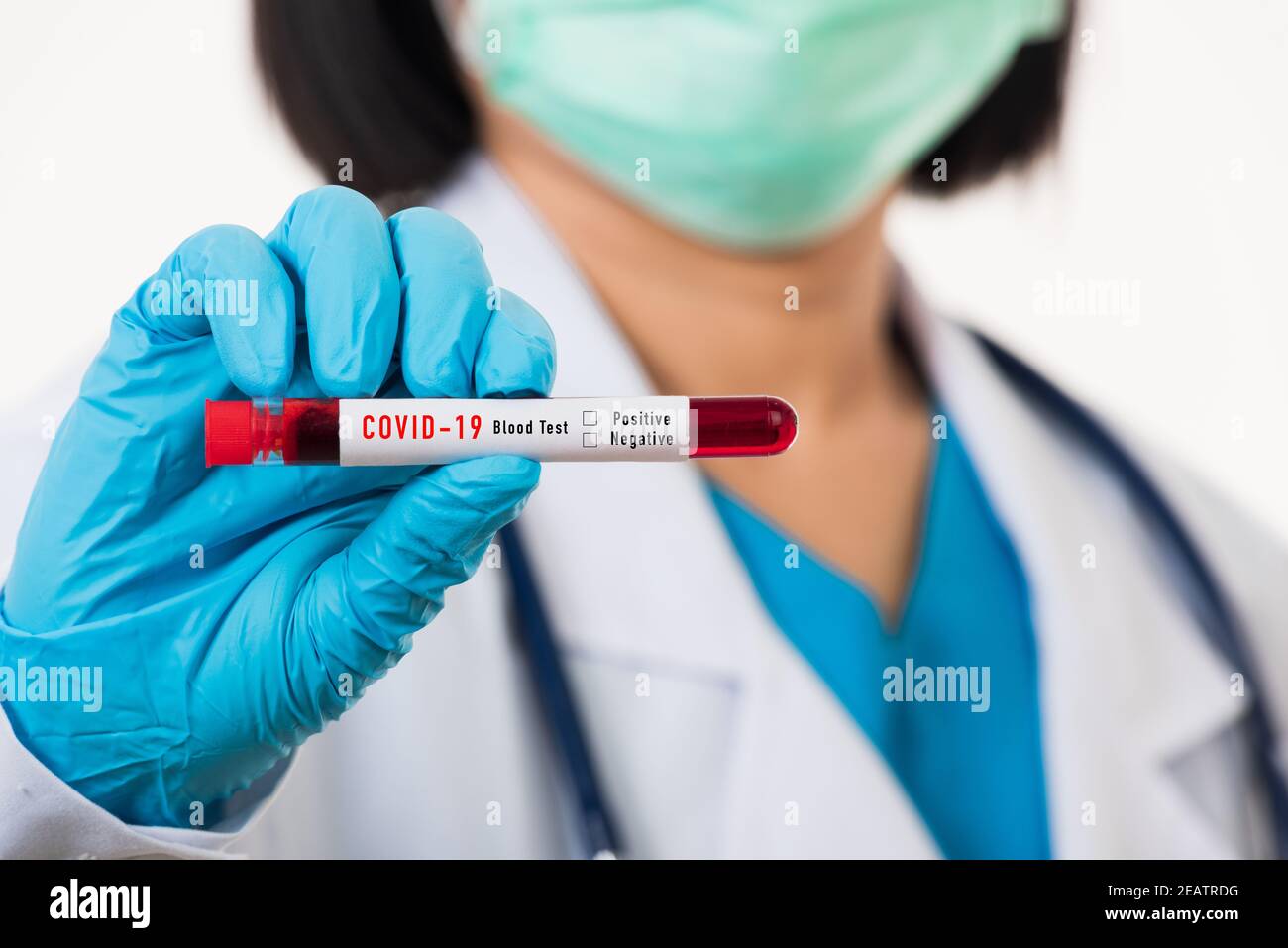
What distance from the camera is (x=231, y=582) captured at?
0.71 meters

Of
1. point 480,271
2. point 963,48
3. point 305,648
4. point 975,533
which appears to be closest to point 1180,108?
point 963,48

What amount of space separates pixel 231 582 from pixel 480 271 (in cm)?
27

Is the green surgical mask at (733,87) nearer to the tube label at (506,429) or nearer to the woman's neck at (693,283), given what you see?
the woman's neck at (693,283)

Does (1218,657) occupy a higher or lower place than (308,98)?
lower

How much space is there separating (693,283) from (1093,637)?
0.50m

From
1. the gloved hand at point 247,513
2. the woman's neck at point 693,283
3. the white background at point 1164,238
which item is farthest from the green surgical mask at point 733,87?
the gloved hand at point 247,513

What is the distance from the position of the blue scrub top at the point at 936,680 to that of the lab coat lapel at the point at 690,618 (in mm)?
49

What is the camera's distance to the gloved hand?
2.15 ft

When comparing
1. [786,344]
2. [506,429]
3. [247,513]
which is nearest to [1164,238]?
[786,344]

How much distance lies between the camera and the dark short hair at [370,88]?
2.90ft

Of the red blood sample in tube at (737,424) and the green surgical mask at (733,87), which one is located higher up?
the green surgical mask at (733,87)

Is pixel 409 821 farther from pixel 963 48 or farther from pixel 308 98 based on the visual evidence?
pixel 963 48

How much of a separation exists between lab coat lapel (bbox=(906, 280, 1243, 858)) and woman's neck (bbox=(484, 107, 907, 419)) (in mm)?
118

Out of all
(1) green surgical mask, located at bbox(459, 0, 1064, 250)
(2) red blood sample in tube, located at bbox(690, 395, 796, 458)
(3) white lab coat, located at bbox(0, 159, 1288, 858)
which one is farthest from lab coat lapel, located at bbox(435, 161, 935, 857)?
(2) red blood sample in tube, located at bbox(690, 395, 796, 458)
